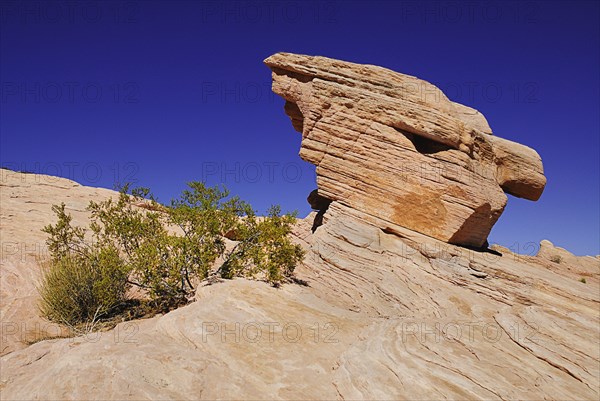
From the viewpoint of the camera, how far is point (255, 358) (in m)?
9.40

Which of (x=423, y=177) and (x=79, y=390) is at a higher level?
(x=423, y=177)

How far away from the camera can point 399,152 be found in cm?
1936

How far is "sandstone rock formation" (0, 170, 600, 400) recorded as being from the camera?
8328 millimetres

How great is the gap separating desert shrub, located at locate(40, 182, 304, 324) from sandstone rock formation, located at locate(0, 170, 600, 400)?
1437 mm

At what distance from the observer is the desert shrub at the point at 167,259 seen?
16.1 metres

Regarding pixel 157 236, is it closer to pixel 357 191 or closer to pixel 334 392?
pixel 357 191

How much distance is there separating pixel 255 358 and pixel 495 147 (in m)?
19.0

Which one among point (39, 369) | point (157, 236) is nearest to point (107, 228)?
point (157, 236)

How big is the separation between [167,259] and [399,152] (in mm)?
12788

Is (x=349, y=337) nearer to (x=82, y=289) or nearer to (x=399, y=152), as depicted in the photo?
(x=399, y=152)
